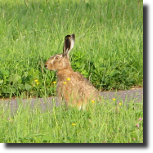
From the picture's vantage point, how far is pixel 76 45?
7.64 meters

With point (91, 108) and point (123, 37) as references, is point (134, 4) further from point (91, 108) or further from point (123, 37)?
point (91, 108)

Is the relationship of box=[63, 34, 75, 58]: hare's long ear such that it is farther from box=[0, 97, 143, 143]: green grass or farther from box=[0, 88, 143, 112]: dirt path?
box=[0, 97, 143, 143]: green grass

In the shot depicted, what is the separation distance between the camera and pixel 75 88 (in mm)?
5312

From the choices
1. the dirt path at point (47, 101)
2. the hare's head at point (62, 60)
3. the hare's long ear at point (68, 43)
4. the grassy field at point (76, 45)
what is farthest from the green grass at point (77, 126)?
the hare's long ear at point (68, 43)

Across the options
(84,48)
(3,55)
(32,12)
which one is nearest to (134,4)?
(32,12)

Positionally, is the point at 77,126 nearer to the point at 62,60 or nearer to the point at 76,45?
Result: the point at 62,60

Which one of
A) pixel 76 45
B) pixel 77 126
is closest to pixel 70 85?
pixel 77 126

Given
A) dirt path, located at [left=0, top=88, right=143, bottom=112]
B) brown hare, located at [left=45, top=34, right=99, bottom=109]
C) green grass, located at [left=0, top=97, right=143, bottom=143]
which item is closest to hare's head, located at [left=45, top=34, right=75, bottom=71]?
brown hare, located at [left=45, top=34, right=99, bottom=109]

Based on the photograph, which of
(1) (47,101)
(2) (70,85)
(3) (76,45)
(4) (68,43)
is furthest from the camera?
(3) (76,45)

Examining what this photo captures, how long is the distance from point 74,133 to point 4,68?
9.54ft

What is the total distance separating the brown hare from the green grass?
33 centimetres

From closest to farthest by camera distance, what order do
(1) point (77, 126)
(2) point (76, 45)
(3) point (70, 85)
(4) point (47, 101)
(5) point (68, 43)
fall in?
(1) point (77, 126) → (4) point (47, 101) → (3) point (70, 85) → (5) point (68, 43) → (2) point (76, 45)

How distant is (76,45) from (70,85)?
236 centimetres

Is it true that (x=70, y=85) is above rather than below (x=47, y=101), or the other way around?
above
